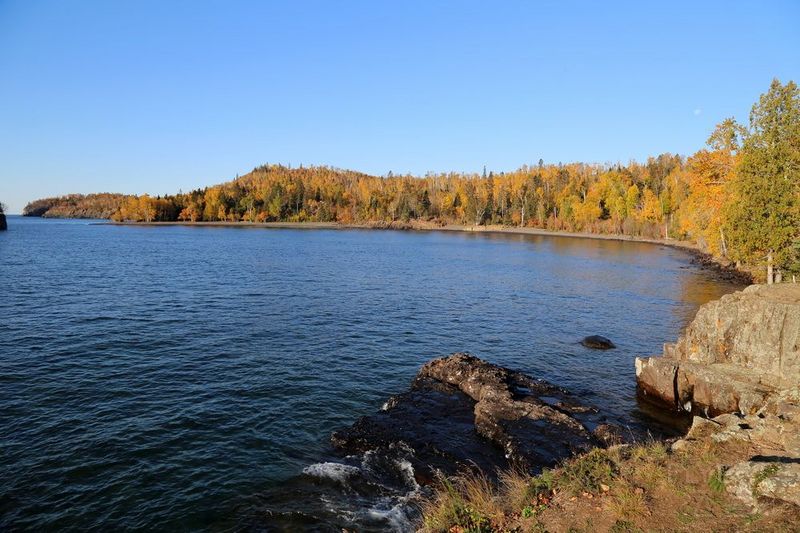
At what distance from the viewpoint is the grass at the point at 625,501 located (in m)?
10.6

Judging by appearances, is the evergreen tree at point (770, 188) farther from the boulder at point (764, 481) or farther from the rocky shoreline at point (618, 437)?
the boulder at point (764, 481)

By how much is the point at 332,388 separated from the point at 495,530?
15597 mm

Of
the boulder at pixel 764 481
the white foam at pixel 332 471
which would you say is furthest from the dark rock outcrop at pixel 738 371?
the white foam at pixel 332 471

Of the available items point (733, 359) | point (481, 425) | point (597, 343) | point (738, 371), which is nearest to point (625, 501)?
point (481, 425)

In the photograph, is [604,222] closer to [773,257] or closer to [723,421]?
[773,257]

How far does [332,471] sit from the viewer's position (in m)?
17.4

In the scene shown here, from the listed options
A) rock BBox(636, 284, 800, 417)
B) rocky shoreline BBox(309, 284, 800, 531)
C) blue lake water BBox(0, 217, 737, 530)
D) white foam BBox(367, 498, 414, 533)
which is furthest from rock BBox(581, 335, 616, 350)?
white foam BBox(367, 498, 414, 533)

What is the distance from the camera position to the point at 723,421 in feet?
56.0

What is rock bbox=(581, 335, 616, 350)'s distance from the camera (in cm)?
3416

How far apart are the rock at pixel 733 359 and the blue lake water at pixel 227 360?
8.41 feet

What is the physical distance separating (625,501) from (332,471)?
34.4 ft

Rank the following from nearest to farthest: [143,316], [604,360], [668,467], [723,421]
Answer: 1. [668,467]
2. [723,421]
3. [604,360]
4. [143,316]

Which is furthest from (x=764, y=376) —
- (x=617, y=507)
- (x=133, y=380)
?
(x=133, y=380)

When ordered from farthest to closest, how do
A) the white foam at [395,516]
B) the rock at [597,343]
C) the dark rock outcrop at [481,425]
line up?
1. the rock at [597,343]
2. the dark rock outcrop at [481,425]
3. the white foam at [395,516]
